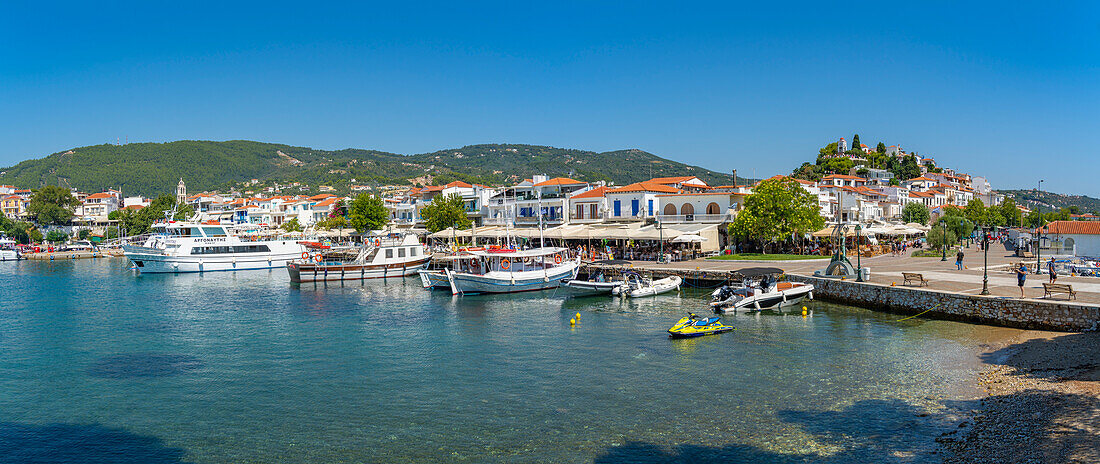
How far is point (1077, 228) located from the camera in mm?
37781

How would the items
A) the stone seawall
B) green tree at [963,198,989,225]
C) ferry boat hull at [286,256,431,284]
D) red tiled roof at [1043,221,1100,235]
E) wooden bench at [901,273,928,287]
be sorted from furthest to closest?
green tree at [963,198,989,225]
ferry boat hull at [286,256,431,284]
red tiled roof at [1043,221,1100,235]
wooden bench at [901,273,928,287]
the stone seawall

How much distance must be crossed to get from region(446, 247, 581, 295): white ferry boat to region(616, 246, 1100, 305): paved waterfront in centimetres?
801

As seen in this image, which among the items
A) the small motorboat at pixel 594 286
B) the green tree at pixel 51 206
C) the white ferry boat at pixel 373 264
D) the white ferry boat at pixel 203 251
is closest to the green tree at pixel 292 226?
the white ferry boat at pixel 203 251

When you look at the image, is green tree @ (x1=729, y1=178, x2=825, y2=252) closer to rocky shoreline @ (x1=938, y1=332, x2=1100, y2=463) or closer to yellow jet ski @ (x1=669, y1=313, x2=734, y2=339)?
yellow jet ski @ (x1=669, y1=313, x2=734, y2=339)

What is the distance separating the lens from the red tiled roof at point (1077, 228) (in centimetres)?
3722

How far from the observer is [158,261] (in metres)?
59.2

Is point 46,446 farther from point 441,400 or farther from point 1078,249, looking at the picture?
point 1078,249

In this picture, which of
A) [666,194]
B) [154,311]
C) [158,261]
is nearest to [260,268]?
[158,261]

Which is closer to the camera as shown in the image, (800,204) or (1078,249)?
(1078,249)

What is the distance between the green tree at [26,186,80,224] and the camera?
120m

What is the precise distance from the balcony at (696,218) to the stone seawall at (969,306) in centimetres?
2264

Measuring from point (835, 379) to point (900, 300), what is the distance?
12478 millimetres

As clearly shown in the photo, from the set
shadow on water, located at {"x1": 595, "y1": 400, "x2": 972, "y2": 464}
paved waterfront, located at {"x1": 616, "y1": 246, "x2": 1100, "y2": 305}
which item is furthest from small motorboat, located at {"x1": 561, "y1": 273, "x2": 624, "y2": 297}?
shadow on water, located at {"x1": 595, "y1": 400, "x2": 972, "y2": 464}

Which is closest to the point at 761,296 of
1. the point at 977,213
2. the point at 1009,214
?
the point at 977,213
